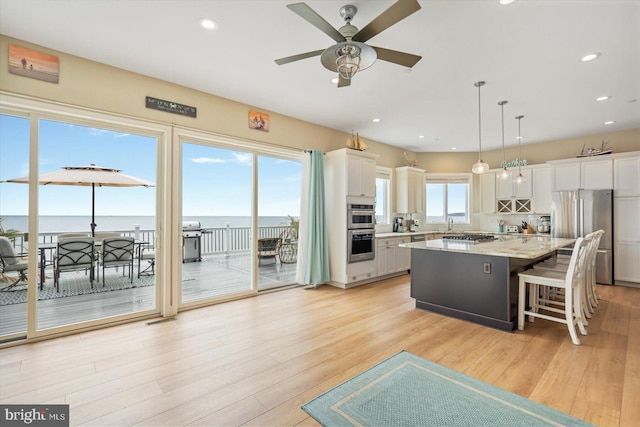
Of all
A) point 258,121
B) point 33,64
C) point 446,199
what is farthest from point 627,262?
point 33,64

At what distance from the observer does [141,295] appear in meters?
4.33

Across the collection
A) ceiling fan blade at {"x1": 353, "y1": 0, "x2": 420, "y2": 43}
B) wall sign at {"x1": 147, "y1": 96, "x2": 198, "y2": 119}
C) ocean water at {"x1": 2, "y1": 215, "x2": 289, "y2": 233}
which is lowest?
ocean water at {"x1": 2, "y1": 215, "x2": 289, "y2": 233}

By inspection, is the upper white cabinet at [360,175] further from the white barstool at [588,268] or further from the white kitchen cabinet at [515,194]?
the white kitchen cabinet at [515,194]

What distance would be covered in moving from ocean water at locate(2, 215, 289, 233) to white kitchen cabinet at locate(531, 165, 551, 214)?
5620mm

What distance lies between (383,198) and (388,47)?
173 inches

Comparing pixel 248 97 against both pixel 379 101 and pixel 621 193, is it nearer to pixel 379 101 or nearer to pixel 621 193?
pixel 379 101

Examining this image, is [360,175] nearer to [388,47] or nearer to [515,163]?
[388,47]

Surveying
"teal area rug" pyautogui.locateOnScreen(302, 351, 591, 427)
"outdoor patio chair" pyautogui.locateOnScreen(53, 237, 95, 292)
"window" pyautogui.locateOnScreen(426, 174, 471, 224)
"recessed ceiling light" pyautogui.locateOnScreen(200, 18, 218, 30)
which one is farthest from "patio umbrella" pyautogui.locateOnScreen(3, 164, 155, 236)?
"window" pyautogui.locateOnScreen(426, 174, 471, 224)

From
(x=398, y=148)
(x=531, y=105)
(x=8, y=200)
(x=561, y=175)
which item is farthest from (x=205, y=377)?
(x=561, y=175)

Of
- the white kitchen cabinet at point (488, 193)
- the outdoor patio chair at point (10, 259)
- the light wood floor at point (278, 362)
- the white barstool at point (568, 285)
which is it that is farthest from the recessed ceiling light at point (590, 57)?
the outdoor patio chair at point (10, 259)

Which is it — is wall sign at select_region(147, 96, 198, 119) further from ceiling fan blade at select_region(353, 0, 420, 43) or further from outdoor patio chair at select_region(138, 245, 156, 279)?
ceiling fan blade at select_region(353, 0, 420, 43)

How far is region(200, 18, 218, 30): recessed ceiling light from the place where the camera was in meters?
2.48

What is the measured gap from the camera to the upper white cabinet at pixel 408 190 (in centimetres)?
689

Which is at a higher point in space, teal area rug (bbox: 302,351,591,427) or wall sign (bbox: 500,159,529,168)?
wall sign (bbox: 500,159,529,168)
